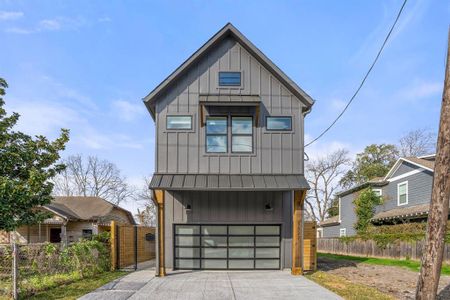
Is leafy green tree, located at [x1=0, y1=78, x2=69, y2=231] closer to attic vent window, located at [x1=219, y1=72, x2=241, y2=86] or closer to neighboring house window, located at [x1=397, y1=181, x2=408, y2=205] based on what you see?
attic vent window, located at [x1=219, y1=72, x2=241, y2=86]

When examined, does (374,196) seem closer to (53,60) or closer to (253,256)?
(253,256)

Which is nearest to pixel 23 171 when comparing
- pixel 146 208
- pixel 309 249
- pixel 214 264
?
pixel 214 264

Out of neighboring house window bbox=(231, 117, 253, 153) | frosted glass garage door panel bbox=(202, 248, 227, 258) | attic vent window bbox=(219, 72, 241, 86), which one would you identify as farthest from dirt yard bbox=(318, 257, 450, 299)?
attic vent window bbox=(219, 72, 241, 86)

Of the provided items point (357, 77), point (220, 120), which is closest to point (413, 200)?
point (357, 77)

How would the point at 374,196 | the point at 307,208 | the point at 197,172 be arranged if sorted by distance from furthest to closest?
the point at 307,208 → the point at 374,196 → the point at 197,172

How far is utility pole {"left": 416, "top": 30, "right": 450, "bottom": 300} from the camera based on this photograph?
6.31 metres

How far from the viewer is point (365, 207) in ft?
89.5

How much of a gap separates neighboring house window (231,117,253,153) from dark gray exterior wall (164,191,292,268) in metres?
1.76

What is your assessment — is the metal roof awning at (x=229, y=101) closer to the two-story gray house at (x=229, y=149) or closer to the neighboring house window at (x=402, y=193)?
the two-story gray house at (x=229, y=149)

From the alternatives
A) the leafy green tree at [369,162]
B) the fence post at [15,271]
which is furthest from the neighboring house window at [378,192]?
the fence post at [15,271]

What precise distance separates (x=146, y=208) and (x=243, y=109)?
1457 inches

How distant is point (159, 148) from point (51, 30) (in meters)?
5.39

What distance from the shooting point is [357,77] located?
14211 millimetres

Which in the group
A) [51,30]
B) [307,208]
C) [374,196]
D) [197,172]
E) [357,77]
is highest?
[51,30]
